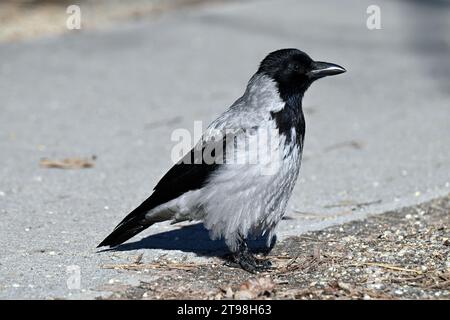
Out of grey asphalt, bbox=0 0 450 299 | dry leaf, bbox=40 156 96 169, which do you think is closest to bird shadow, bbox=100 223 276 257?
grey asphalt, bbox=0 0 450 299

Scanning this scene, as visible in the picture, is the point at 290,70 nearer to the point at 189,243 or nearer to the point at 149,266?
the point at 189,243

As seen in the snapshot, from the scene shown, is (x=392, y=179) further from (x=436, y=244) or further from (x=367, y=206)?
(x=436, y=244)

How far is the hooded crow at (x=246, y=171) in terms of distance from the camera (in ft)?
18.9

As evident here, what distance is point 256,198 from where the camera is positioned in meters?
5.80

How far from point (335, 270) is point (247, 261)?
60 cm

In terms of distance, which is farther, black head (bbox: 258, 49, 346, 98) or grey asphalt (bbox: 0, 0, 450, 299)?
grey asphalt (bbox: 0, 0, 450, 299)

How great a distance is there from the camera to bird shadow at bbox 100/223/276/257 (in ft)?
20.6

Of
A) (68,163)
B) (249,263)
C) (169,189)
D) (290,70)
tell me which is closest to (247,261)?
(249,263)

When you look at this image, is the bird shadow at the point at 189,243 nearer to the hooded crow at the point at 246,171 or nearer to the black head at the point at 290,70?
the hooded crow at the point at 246,171

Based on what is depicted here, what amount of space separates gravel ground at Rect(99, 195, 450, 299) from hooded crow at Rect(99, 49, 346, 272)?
27 cm

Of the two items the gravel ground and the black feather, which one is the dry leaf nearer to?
the black feather

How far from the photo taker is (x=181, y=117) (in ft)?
33.6

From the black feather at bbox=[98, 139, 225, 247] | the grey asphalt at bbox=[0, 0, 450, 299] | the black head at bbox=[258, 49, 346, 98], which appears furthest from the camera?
the grey asphalt at bbox=[0, 0, 450, 299]

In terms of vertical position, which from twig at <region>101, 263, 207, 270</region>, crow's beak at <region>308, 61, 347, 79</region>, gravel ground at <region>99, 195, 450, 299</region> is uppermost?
crow's beak at <region>308, 61, 347, 79</region>
